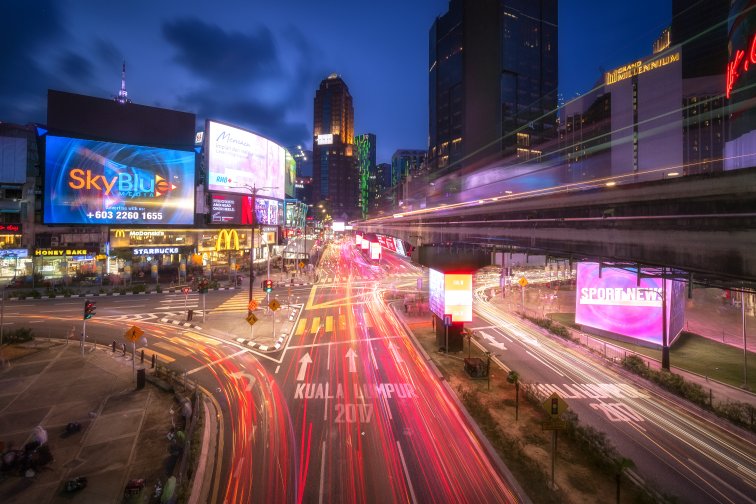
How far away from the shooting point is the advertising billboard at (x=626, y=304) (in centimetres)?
2245

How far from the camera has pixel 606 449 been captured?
10.7 metres

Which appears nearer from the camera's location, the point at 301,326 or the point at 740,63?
the point at 740,63

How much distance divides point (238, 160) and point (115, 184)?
1551cm

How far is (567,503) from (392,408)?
21.5 feet

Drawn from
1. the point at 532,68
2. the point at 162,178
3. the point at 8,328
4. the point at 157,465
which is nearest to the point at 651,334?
the point at 157,465

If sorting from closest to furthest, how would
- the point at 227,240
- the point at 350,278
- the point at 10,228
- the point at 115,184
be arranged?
1. the point at 10,228
2. the point at 115,184
3. the point at 350,278
4. the point at 227,240

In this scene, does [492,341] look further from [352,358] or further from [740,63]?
[740,63]

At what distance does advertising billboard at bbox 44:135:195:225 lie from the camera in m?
40.0

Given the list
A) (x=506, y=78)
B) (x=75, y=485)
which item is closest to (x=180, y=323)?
(x=75, y=485)

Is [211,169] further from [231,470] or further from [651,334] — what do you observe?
[651,334]

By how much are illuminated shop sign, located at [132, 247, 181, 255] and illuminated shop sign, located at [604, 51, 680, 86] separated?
66668 millimetres

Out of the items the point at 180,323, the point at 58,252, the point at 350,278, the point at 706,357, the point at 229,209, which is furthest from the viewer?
the point at 350,278

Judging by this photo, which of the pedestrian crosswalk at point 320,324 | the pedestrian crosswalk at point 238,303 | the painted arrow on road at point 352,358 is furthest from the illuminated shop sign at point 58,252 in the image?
the painted arrow on road at point 352,358

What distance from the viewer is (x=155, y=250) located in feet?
156
